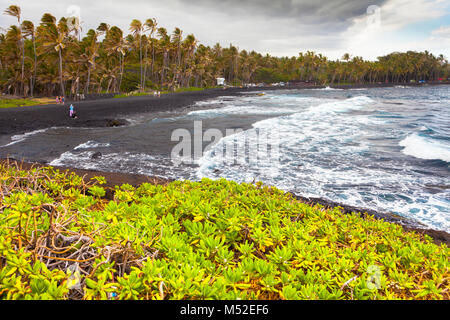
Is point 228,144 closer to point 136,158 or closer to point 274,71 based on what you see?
point 136,158

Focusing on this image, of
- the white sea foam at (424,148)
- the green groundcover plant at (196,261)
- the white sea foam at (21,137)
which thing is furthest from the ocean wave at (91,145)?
the white sea foam at (424,148)

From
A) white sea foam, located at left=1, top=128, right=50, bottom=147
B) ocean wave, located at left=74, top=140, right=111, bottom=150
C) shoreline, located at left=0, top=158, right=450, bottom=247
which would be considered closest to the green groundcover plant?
shoreline, located at left=0, top=158, right=450, bottom=247

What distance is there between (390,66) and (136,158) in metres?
163

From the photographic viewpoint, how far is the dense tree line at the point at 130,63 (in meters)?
42.7

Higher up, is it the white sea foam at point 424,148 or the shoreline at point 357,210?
the white sea foam at point 424,148

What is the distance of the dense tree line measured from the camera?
42688mm

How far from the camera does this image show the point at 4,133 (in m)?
18.6

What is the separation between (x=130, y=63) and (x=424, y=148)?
77.4 meters

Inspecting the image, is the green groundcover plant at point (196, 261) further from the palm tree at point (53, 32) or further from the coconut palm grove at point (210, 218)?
the palm tree at point (53, 32)

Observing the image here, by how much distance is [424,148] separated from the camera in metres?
15.2

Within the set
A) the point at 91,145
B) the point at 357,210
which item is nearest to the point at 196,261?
the point at 357,210

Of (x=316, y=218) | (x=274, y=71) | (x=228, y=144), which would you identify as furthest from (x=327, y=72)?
(x=316, y=218)

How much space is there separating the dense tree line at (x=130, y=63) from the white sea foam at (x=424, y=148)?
4458 centimetres
